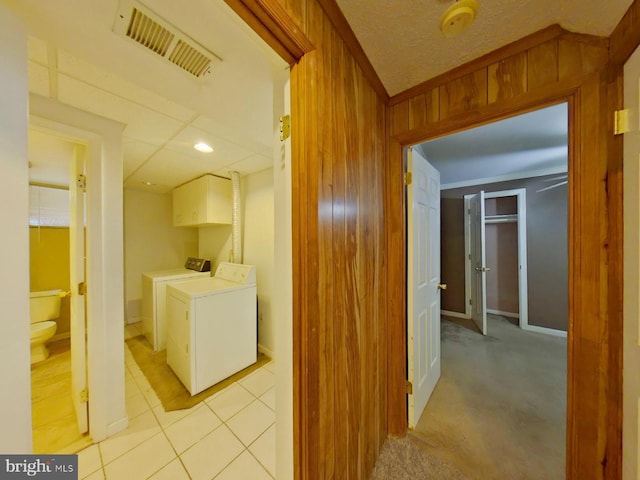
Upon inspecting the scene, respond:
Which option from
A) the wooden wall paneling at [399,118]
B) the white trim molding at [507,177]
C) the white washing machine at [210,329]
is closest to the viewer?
the wooden wall paneling at [399,118]

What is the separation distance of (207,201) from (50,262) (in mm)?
2296

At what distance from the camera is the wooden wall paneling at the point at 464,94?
109cm

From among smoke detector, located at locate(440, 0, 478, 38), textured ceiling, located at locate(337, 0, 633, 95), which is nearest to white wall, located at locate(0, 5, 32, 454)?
textured ceiling, located at locate(337, 0, 633, 95)

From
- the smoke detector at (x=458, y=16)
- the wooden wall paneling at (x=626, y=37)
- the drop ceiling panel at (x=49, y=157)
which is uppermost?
the smoke detector at (x=458, y=16)

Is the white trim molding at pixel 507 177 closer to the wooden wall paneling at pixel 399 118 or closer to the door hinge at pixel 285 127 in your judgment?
the wooden wall paneling at pixel 399 118

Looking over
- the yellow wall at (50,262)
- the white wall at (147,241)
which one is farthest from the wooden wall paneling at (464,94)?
the yellow wall at (50,262)

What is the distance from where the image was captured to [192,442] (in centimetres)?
142

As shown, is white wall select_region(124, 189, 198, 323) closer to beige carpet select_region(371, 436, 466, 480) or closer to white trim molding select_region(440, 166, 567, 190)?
beige carpet select_region(371, 436, 466, 480)

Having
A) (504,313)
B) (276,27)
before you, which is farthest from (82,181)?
(504,313)

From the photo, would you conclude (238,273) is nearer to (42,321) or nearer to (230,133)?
(230,133)

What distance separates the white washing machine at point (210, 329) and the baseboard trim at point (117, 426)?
42cm

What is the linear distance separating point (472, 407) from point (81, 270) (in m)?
3.11

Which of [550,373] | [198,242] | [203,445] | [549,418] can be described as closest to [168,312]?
[203,445]

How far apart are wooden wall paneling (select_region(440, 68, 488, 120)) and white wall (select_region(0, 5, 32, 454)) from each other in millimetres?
1764
